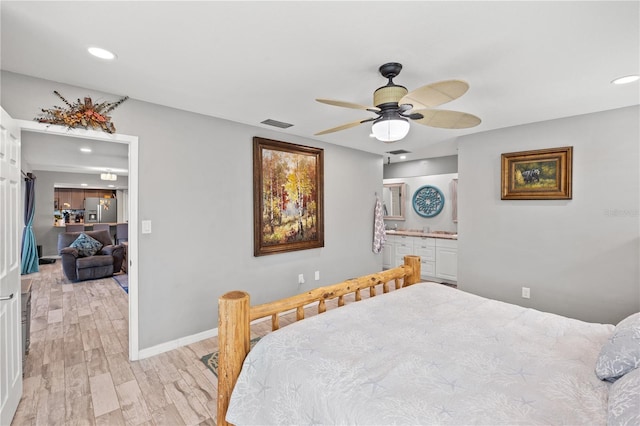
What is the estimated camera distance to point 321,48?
1.84 meters

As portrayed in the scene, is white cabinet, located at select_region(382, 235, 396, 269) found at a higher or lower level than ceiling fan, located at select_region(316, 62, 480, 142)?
lower

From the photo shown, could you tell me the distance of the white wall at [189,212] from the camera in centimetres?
272

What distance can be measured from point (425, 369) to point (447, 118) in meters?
1.60

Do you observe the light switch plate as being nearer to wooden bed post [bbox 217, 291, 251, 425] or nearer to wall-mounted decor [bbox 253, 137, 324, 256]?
wall-mounted decor [bbox 253, 137, 324, 256]

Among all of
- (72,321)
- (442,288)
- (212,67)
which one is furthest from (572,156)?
(72,321)

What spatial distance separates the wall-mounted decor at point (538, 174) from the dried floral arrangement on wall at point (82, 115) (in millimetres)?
4210

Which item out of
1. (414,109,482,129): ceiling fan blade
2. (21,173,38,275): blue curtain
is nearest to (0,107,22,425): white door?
(414,109,482,129): ceiling fan blade

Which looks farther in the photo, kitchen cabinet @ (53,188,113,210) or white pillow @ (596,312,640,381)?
kitchen cabinet @ (53,188,113,210)

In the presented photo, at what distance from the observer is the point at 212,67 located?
2107 mm

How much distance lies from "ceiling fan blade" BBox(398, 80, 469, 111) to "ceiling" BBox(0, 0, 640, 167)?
13.2 inches

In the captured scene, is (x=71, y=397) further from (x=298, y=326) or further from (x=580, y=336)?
(x=580, y=336)

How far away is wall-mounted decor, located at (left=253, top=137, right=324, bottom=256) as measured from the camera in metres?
3.58

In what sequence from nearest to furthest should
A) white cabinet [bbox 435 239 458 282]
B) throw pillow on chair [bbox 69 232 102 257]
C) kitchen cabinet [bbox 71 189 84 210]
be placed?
1. white cabinet [bbox 435 239 458 282]
2. throw pillow on chair [bbox 69 232 102 257]
3. kitchen cabinet [bbox 71 189 84 210]

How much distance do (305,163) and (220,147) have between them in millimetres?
1200
